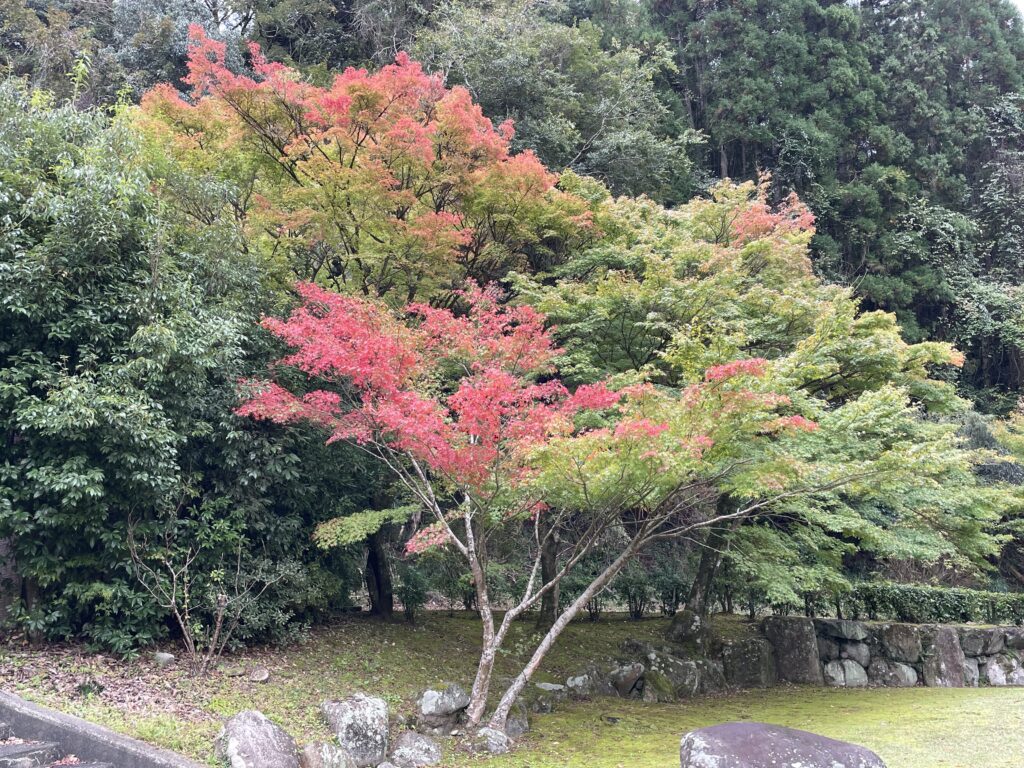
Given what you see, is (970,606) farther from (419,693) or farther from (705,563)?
(419,693)

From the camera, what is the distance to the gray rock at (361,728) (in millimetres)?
7395

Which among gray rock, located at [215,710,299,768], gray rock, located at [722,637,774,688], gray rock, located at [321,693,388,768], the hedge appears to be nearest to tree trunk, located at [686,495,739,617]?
gray rock, located at [722,637,774,688]

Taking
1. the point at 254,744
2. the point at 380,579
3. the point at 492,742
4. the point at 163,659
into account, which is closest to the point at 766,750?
the point at 492,742

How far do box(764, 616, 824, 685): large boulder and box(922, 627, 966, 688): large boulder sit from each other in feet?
6.56

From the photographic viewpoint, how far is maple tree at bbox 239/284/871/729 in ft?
25.2

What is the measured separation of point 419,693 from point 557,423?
175 inches

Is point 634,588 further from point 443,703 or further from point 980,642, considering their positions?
point 443,703

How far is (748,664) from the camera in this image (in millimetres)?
12938

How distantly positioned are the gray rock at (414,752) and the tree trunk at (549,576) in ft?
13.6

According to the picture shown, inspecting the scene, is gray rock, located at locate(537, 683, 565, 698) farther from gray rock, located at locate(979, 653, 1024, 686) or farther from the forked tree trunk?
gray rock, located at locate(979, 653, 1024, 686)

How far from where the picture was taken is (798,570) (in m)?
11.0

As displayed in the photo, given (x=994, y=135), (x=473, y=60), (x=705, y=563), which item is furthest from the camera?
(x=994, y=135)

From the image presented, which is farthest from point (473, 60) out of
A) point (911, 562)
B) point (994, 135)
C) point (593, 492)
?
point (994, 135)

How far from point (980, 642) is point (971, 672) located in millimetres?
598
